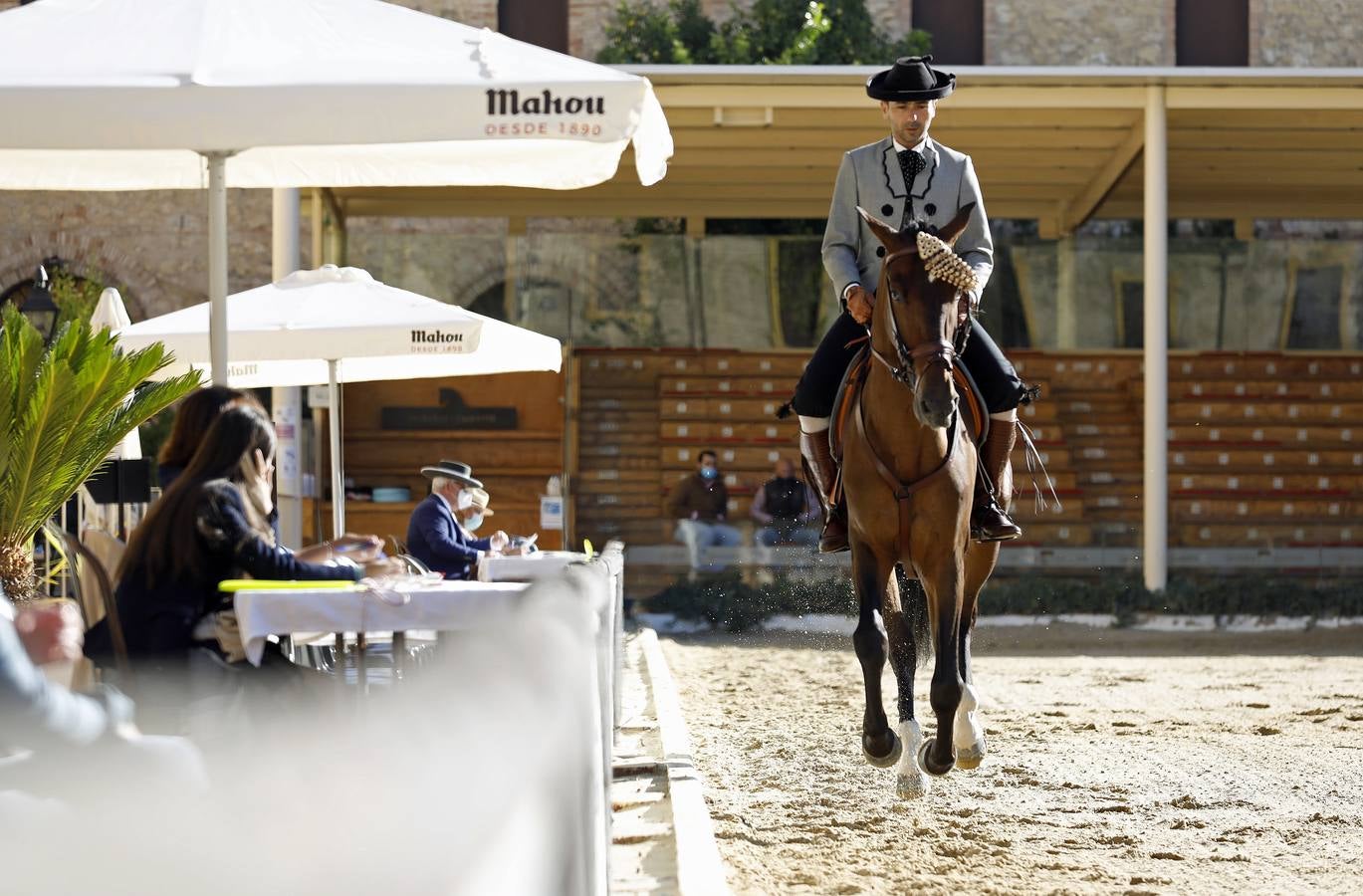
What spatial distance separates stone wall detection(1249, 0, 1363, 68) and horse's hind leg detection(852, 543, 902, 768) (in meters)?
23.6

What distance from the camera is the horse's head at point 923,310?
632cm

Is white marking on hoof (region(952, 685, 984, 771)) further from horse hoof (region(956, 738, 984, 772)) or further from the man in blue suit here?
the man in blue suit

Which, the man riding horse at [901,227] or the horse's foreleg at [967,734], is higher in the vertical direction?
the man riding horse at [901,227]

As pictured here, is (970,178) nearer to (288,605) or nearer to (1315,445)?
(288,605)

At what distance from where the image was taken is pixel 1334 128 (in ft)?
64.1

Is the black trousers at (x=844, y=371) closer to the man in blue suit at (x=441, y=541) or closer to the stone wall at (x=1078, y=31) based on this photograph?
the man in blue suit at (x=441, y=541)

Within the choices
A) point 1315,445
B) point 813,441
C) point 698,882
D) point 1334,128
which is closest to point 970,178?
point 813,441

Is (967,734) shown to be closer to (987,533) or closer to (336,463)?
(987,533)

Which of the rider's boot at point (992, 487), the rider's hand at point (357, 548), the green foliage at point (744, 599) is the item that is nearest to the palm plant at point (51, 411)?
Answer: the rider's hand at point (357, 548)

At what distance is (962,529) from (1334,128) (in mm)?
14581

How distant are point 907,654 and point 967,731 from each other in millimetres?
701

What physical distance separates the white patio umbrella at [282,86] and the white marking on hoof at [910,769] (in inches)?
95.6

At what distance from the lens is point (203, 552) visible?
4781 mm

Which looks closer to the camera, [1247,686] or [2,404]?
[2,404]
